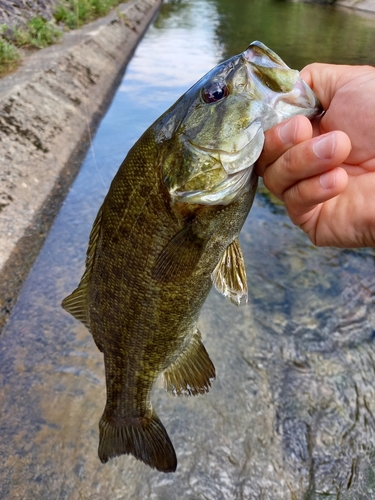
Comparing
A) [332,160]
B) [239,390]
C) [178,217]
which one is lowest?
[239,390]

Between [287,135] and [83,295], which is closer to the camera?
[287,135]

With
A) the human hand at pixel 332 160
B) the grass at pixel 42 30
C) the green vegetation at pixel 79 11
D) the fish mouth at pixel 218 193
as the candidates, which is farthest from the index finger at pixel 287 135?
the green vegetation at pixel 79 11

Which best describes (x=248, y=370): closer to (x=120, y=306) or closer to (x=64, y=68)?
(x=120, y=306)

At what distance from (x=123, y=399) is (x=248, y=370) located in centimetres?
154

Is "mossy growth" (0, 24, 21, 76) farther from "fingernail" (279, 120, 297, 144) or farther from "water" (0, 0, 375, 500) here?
"fingernail" (279, 120, 297, 144)

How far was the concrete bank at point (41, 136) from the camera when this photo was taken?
452 centimetres

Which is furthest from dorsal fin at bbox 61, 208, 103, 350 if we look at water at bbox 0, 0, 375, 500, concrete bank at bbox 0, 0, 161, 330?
concrete bank at bbox 0, 0, 161, 330

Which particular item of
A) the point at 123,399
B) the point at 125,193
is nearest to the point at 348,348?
the point at 123,399

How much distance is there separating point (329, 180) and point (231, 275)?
2.16 ft

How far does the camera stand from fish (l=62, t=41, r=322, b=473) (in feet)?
5.89

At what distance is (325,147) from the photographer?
176 cm

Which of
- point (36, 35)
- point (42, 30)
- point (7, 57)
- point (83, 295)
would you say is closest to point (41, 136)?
point (7, 57)

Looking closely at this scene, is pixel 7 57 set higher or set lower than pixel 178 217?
lower

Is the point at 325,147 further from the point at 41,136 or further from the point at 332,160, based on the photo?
the point at 41,136
